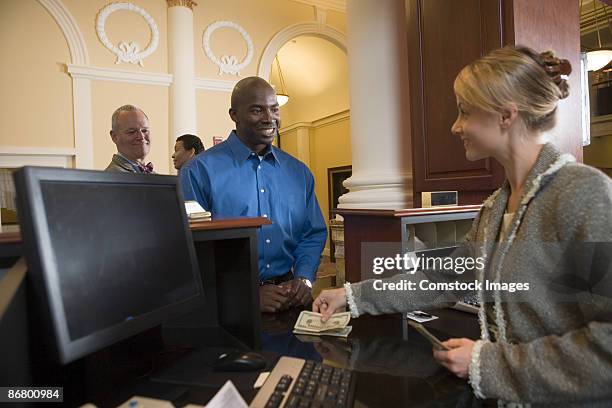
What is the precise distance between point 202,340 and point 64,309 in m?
0.67

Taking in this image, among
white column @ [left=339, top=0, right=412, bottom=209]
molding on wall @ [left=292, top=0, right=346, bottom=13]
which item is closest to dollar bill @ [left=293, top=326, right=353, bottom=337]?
white column @ [left=339, top=0, right=412, bottom=209]

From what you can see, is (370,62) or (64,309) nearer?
(64,309)

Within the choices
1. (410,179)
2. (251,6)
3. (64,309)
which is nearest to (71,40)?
(251,6)

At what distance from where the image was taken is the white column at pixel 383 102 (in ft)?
8.21

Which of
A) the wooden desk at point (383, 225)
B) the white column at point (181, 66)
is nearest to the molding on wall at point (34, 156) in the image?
the white column at point (181, 66)

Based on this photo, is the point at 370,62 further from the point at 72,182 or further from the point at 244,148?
the point at 72,182

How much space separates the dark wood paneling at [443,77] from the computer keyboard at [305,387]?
4.58 feet

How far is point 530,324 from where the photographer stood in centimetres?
93

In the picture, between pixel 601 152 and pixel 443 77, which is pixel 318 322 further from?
pixel 601 152

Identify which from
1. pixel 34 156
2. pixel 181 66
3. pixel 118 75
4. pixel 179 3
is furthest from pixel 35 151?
pixel 179 3

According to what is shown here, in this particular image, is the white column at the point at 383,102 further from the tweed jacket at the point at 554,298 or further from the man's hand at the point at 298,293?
the tweed jacket at the point at 554,298

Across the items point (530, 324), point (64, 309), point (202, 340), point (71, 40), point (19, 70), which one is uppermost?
point (71, 40)

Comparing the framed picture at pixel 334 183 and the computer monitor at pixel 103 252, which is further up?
the framed picture at pixel 334 183

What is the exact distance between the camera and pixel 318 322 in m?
1.44
